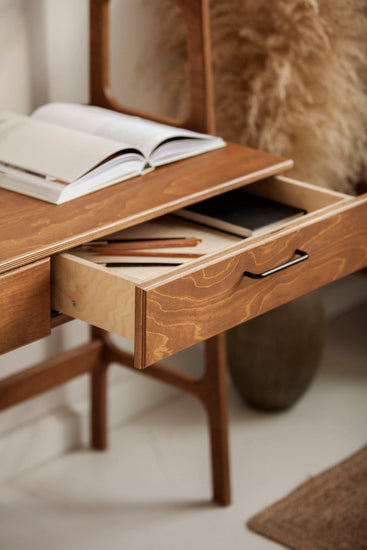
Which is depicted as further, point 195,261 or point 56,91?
point 56,91

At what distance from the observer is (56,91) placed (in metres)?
1.82

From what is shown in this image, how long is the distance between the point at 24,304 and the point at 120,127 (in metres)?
0.48

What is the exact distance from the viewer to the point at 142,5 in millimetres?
1919

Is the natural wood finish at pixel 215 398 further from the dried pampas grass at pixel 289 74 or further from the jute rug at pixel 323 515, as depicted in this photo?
the dried pampas grass at pixel 289 74

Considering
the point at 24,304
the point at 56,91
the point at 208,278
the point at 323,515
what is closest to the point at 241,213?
the point at 208,278

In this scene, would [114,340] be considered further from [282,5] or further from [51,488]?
[282,5]

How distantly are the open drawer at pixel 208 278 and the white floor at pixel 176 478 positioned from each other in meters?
0.72

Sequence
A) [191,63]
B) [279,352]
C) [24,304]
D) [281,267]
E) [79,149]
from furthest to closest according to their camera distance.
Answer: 1. [279,352]
2. [191,63]
3. [79,149]
4. [281,267]
5. [24,304]

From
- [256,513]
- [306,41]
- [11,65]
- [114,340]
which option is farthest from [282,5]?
[256,513]

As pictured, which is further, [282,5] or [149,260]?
[282,5]

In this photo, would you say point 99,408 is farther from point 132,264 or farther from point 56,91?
point 132,264

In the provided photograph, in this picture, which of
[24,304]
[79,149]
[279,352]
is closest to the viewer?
[24,304]

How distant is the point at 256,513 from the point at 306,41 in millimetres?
1054

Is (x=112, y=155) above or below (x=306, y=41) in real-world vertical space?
below
